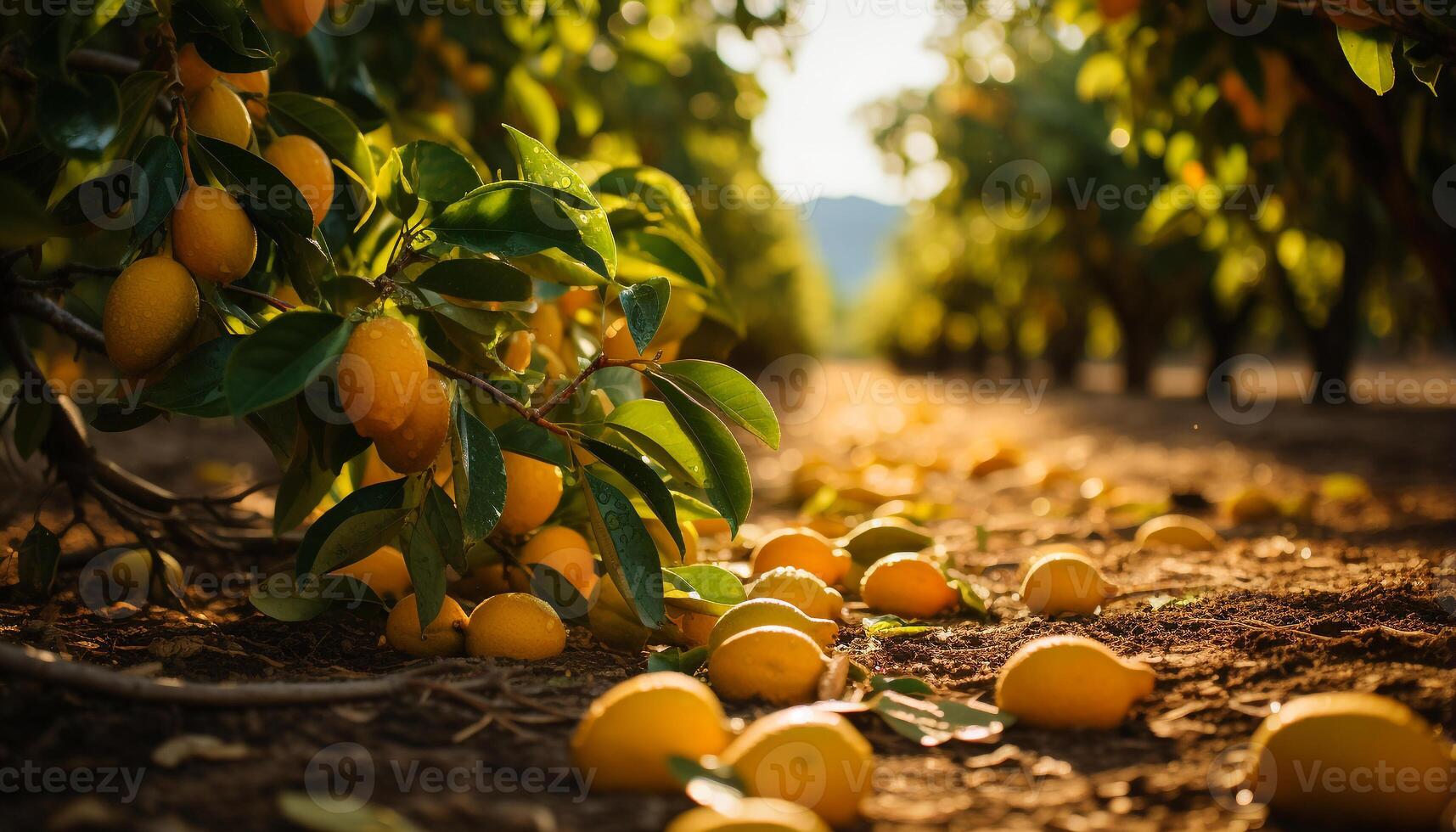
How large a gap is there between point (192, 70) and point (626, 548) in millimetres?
1043

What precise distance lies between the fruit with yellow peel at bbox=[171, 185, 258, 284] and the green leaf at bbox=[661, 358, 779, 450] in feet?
2.19

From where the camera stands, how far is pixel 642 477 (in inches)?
62.7

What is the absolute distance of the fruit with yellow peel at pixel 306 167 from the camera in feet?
5.36

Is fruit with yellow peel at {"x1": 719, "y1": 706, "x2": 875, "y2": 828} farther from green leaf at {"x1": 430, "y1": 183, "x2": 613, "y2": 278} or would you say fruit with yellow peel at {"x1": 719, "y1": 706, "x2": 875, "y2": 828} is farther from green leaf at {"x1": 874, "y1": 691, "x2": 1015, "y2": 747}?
green leaf at {"x1": 430, "y1": 183, "x2": 613, "y2": 278}

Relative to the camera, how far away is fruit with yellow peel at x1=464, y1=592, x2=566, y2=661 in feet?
5.60

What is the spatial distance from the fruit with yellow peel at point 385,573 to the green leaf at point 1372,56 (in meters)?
2.04

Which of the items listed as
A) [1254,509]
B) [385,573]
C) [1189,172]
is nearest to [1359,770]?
[385,573]

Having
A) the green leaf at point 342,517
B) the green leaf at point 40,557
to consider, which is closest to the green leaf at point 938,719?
the green leaf at point 342,517

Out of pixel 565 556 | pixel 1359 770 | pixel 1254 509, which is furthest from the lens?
pixel 1254 509

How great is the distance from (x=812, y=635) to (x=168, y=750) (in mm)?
991

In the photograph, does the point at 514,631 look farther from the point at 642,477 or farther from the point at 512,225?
the point at 512,225

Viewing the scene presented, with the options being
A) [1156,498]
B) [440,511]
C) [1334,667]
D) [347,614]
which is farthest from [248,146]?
[1156,498]

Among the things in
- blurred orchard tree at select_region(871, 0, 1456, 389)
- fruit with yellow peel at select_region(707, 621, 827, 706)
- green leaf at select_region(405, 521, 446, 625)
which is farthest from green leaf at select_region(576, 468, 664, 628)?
blurred orchard tree at select_region(871, 0, 1456, 389)

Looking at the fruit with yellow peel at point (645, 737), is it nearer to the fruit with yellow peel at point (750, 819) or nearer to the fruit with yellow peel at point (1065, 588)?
the fruit with yellow peel at point (750, 819)
